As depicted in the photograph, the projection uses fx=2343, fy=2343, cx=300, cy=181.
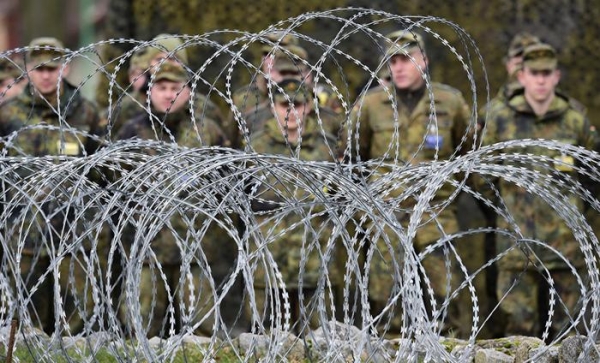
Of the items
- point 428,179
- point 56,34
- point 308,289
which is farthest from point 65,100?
point 428,179

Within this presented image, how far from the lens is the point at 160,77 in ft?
47.1

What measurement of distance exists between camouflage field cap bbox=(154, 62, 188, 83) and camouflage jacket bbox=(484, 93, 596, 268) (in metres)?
1.93

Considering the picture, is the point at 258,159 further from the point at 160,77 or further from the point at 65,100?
the point at 65,100

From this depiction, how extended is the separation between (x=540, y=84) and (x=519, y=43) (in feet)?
3.99

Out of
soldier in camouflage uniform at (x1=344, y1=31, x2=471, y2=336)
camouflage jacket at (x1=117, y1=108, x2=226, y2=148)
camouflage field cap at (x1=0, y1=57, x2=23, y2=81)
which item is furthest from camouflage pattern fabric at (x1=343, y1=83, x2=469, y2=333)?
camouflage field cap at (x1=0, y1=57, x2=23, y2=81)

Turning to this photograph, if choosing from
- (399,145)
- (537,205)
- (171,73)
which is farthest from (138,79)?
(537,205)

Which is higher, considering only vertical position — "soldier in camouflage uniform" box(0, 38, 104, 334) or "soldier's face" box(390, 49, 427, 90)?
"soldier's face" box(390, 49, 427, 90)

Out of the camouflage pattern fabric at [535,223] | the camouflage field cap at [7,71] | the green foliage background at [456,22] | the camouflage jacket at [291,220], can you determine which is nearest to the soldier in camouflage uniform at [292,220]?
the camouflage jacket at [291,220]

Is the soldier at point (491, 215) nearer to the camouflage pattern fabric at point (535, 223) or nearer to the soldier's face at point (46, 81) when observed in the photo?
the camouflage pattern fabric at point (535, 223)

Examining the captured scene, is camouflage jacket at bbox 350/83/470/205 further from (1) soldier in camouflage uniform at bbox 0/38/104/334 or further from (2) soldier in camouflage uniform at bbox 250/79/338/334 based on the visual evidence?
(1) soldier in camouflage uniform at bbox 0/38/104/334

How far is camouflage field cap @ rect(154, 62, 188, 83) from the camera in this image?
47.0ft

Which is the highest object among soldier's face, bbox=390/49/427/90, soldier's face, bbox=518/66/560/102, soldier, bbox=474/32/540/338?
soldier's face, bbox=390/49/427/90

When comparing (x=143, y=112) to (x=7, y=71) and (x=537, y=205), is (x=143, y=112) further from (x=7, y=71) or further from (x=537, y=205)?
(x=537, y=205)

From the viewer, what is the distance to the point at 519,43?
1580cm
